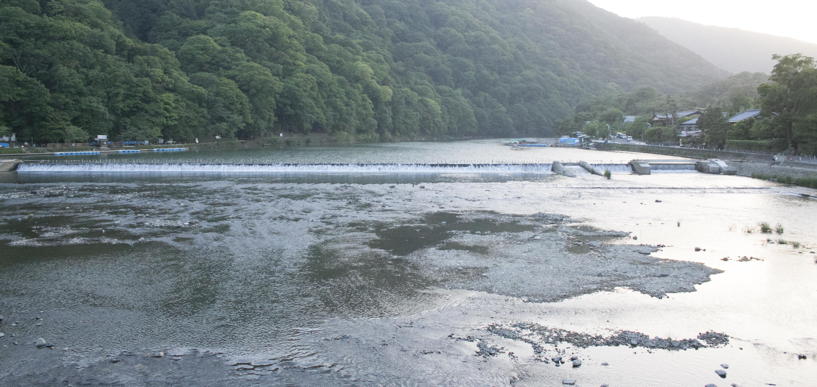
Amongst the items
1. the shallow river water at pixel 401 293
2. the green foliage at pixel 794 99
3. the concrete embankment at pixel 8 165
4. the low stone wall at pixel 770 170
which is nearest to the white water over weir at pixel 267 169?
the concrete embankment at pixel 8 165

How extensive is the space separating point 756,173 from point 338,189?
31234mm

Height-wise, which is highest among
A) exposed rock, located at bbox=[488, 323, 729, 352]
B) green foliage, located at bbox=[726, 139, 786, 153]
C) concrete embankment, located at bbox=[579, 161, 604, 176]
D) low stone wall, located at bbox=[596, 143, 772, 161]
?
green foliage, located at bbox=[726, 139, 786, 153]

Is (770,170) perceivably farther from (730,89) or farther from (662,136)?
(730,89)

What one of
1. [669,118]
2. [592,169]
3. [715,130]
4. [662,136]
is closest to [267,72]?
[592,169]

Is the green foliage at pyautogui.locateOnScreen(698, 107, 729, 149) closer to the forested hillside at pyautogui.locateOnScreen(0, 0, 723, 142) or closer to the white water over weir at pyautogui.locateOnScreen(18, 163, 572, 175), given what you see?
the white water over weir at pyautogui.locateOnScreen(18, 163, 572, 175)

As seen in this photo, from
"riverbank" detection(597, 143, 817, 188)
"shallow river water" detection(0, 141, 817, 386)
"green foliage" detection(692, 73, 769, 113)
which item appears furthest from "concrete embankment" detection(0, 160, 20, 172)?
"green foliage" detection(692, 73, 769, 113)

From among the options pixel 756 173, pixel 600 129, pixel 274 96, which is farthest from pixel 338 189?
pixel 600 129

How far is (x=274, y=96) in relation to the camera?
70938 mm

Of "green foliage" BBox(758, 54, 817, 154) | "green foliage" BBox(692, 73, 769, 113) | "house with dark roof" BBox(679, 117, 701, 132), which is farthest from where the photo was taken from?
"green foliage" BBox(692, 73, 769, 113)

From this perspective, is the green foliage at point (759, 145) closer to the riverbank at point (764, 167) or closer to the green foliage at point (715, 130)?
the riverbank at point (764, 167)

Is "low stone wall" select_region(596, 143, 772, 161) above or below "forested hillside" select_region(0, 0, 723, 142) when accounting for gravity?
below

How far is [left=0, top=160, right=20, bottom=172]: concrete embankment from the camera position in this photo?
35.3m

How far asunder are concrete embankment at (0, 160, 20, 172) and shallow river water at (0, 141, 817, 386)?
14385 millimetres

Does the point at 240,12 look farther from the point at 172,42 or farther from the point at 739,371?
the point at 739,371
